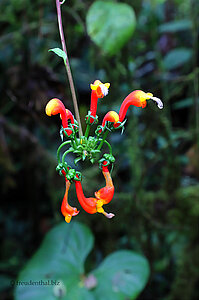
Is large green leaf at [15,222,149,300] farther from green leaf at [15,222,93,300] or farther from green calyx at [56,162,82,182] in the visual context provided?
green calyx at [56,162,82,182]

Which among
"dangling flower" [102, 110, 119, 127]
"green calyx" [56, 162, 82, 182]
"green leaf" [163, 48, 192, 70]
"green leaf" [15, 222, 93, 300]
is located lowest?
"green leaf" [15, 222, 93, 300]

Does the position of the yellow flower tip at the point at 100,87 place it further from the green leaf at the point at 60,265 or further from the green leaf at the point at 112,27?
the green leaf at the point at 60,265

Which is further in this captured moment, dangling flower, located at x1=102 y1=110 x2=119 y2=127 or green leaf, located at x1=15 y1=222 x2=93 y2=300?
green leaf, located at x1=15 y1=222 x2=93 y2=300

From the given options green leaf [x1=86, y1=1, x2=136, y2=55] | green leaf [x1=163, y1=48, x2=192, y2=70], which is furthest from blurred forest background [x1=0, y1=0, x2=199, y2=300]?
green leaf [x1=86, y1=1, x2=136, y2=55]

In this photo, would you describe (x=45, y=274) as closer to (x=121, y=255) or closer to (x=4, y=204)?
(x=121, y=255)

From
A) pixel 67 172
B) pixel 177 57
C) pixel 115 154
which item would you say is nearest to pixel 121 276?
pixel 115 154

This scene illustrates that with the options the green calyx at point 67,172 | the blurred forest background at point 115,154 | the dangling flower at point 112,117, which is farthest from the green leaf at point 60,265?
the dangling flower at point 112,117
